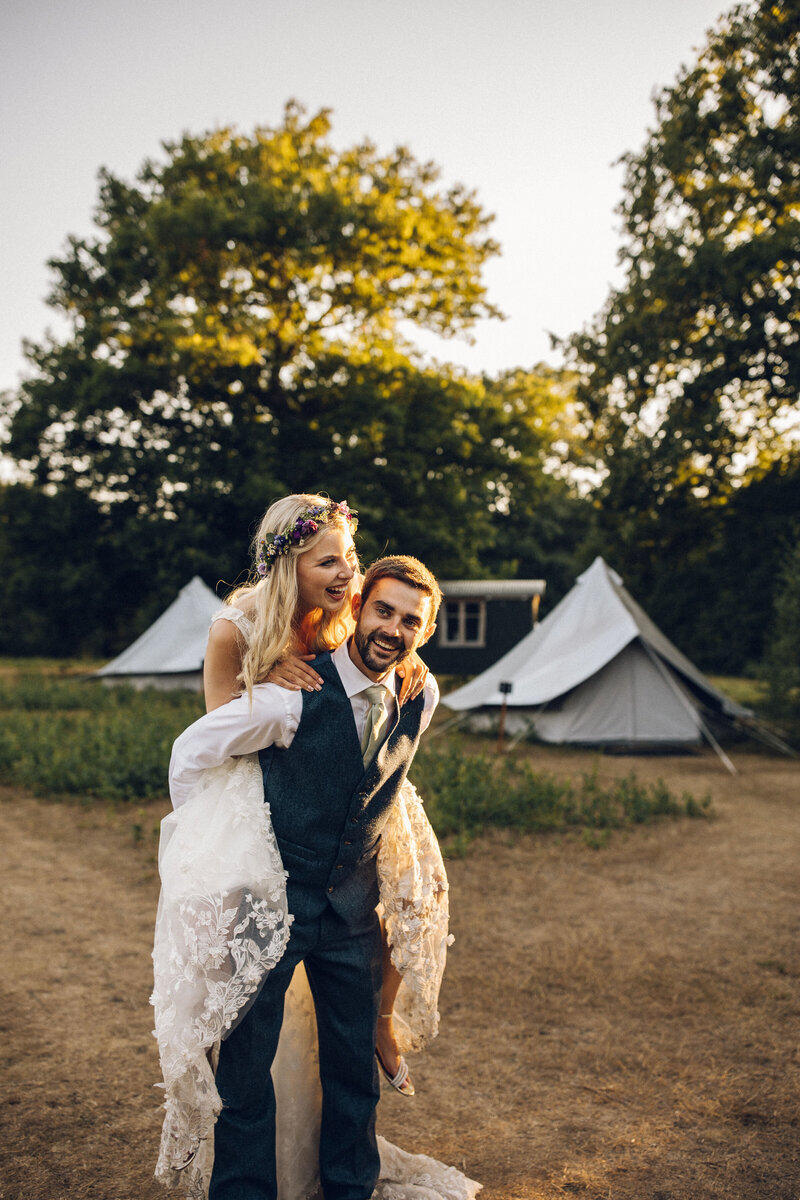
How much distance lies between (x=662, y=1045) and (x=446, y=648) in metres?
15.4

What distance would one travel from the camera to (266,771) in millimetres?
1898

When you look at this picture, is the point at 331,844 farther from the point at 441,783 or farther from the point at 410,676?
the point at 441,783

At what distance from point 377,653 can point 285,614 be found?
0.23 meters

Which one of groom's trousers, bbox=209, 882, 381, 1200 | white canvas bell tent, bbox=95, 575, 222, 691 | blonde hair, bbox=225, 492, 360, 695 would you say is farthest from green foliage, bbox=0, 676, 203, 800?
blonde hair, bbox=225, 492, 360, 695

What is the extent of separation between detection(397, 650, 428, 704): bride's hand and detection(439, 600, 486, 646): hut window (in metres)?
16.4

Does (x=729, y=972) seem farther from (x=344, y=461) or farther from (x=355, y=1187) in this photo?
(x=344, y=461)

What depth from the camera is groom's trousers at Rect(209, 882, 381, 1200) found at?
182cm

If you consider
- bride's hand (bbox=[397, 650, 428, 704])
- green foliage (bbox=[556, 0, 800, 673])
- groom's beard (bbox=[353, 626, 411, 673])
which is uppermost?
green foliage (bbox=[556, 0, 800, 673])

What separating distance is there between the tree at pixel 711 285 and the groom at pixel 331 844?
40.5 ft

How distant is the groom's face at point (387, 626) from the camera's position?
75.4 inches

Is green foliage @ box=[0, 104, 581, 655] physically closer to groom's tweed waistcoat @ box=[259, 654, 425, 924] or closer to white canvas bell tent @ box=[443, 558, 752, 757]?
white canvas bell tent @ box=[443, 558, 752, 757]

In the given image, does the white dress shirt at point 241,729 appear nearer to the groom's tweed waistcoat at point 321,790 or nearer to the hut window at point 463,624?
the groom's tweed waistcoat at point 321,790

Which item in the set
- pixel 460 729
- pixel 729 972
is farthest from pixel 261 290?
pixel 729 972

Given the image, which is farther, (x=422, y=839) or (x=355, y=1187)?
(x=422, y=839)
